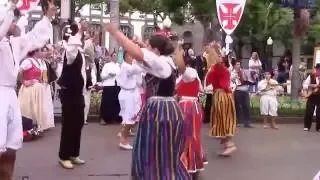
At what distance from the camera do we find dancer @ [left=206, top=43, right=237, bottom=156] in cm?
993

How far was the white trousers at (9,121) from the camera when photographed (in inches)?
222

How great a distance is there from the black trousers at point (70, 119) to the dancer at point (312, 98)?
715 cm

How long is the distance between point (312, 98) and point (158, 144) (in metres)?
9.75

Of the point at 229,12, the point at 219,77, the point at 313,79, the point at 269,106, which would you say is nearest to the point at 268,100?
the point at 269,106

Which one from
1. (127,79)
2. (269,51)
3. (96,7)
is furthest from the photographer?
(269,51)

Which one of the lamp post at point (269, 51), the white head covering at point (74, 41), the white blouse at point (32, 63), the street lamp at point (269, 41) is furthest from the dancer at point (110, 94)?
the lamp post at point (269, 51)

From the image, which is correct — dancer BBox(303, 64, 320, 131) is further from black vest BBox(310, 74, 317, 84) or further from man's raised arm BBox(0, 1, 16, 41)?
man's raised arm BBox(0, 1, 16, 41)

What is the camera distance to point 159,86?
598cm

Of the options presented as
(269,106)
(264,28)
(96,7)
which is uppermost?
(96,7)

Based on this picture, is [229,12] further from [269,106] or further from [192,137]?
[192,137]

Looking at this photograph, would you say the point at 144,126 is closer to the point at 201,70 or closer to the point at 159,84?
the point at 159,84

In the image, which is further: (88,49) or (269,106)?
Answer: (269,106)

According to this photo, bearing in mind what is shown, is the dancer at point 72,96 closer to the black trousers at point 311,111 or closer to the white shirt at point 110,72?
the white shirt at point 110,72

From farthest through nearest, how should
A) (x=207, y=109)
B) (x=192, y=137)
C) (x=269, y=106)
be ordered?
(x=207, y=109) → (x=269, y=106) → (x=192, y=137)
